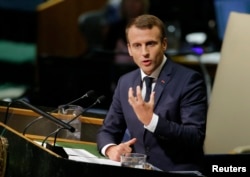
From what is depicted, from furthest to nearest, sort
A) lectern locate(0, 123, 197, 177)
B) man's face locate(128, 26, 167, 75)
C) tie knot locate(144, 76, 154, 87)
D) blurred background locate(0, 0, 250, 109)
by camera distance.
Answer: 1. blurred background locate(0, 0, 250, 109)
2. tie knot locate(144, 76, 154, 87)
3. man's face locate(128, 26, 167, 75)
4. lectern locate(0, 123, 197, 177)

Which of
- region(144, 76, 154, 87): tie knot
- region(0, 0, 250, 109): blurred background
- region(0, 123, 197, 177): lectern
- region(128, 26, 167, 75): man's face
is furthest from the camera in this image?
region(0, 0, 250, 109): blurred background

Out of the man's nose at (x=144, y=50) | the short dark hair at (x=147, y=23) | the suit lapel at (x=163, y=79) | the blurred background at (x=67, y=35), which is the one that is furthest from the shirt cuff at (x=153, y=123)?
the blurred background at (x=67, y=35)

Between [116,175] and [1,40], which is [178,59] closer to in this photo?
[1,40]

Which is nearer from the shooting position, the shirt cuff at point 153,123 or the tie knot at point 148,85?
the shirt cuff at point 153,123

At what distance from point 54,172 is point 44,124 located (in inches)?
36.7

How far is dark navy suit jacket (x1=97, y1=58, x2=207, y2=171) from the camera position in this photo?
3.93m

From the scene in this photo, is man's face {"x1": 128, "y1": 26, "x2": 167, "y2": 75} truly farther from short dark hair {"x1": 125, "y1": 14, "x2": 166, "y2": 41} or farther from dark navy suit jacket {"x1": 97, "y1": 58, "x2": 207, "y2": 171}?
dark navy suit jacket {"x1": 97, "y1": 58, "x2": 207, "y2": 171}

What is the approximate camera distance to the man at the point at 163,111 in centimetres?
393

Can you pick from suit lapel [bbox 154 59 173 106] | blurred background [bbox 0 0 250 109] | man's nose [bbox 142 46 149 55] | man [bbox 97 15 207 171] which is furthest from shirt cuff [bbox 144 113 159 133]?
blurred background [bbox 0 0 250 109]

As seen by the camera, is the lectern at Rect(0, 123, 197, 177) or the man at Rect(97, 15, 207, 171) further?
the man at Rect(97, 15, 207, 171)

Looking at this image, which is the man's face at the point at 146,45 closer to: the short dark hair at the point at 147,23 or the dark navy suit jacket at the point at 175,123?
the short dark hair at the point at 147,23

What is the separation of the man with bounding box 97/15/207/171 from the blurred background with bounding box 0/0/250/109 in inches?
133

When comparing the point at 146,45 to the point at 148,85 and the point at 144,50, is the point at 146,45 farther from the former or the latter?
the point at 148,85

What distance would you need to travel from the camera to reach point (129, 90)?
395 centimetres
